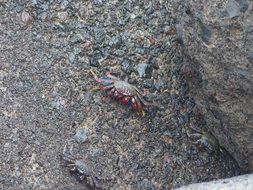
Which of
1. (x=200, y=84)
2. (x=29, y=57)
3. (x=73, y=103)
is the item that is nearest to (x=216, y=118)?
(x=200, y=84)

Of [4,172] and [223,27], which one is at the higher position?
[223,27]

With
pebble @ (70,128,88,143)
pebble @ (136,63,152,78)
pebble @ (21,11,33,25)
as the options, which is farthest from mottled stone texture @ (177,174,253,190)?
pebble @ (21,11,33,25)

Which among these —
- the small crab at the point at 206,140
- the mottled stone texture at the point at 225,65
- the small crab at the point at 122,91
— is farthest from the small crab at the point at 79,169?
the mottled stone texture at the point at 225,65

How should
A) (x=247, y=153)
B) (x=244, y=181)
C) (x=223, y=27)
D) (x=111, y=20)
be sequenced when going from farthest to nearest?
(x=111, y=20), (x=247, y=153), (x=223, y=27), (x=244, y=181)

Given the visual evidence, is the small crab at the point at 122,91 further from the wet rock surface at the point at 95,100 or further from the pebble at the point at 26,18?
the pebble at the point at 26,18

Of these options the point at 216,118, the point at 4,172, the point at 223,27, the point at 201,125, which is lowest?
the point at 4,172

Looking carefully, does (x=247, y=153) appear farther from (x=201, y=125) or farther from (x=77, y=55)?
(x=77, y=55)
